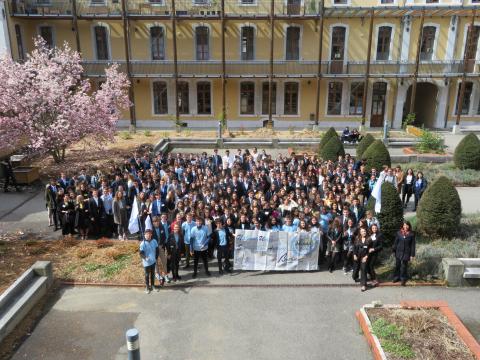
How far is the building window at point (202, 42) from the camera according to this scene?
1188 inches

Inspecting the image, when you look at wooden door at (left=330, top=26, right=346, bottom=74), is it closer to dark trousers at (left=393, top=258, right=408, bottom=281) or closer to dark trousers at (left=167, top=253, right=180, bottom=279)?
dark trousers at (left=393, top=258, right=408, bottom=281)

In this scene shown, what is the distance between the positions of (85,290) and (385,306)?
21.5ft

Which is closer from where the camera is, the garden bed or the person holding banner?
the garden bed

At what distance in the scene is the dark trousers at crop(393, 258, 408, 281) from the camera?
995 centimetres

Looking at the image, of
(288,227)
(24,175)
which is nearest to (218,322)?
(288,227)

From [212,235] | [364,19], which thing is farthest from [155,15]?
[212,235]

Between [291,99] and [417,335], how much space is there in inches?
990

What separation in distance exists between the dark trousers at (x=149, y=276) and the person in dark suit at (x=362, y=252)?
4.66 meters

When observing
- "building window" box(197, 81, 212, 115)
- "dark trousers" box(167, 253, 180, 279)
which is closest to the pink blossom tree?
"dark trousers" box(167, 253, 180, 279)

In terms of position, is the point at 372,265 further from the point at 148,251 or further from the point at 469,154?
the point at 469,154

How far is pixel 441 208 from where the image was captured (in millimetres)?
11445

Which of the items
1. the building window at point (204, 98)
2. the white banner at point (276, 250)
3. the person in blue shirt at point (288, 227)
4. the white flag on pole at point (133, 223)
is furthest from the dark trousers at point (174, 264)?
the building window at point (204, 98)

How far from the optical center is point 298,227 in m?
10.7

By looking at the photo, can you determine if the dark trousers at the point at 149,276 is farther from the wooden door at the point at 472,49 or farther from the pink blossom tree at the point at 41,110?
the wooden door at the point at 472,49
